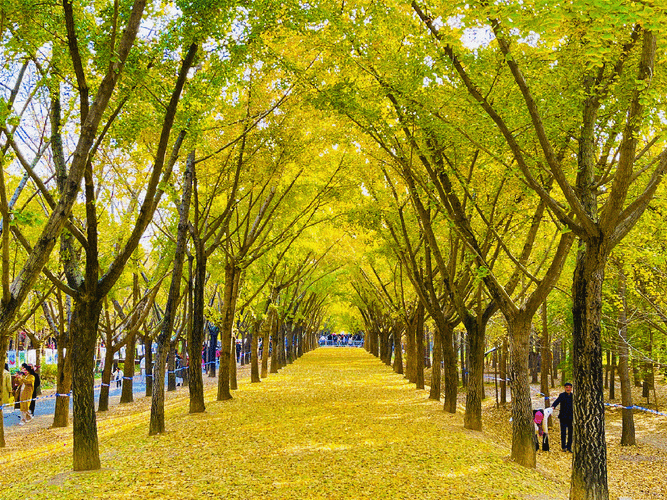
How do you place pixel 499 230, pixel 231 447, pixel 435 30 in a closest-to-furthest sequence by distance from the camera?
pixel 435 30, pixel 231 447, pixel 499 230

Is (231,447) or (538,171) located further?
(231,447)

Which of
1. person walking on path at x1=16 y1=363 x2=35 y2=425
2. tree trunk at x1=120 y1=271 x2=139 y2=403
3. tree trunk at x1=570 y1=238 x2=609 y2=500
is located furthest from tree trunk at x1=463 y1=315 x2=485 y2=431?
person walking on path at x1=16 y1=363 x2=35 y2=425

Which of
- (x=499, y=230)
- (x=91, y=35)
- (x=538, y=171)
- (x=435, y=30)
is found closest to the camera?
(x=91, y=35)

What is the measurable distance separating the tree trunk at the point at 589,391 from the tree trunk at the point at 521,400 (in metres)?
3.25

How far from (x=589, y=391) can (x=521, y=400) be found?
3648 millimetres

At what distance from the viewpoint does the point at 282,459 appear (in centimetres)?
959

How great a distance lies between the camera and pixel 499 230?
43.5 feet

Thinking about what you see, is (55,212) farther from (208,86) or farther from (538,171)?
(538,171)

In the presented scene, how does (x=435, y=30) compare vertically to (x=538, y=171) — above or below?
above

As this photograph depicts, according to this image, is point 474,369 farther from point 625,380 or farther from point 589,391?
point 589,391

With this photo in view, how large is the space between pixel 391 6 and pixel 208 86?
9.72 ft

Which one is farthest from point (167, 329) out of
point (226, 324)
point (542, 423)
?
point (542, 423)

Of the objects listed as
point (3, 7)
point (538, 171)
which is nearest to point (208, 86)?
point (3, 7)

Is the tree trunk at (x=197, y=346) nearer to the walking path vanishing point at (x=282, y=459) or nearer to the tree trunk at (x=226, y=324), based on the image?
the walking path vanishing point at (x=282, y=459)
